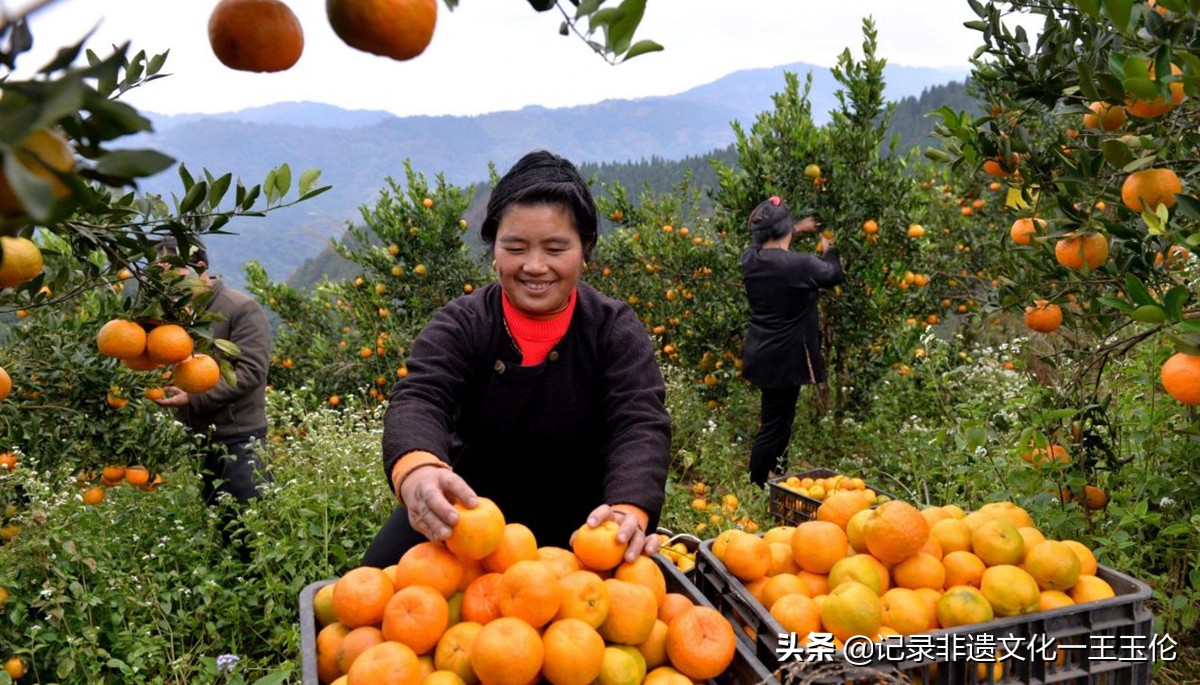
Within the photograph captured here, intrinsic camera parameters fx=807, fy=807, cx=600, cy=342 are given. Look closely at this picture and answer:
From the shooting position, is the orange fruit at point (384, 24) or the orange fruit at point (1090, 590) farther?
the orange fruit at point (1090, 590)

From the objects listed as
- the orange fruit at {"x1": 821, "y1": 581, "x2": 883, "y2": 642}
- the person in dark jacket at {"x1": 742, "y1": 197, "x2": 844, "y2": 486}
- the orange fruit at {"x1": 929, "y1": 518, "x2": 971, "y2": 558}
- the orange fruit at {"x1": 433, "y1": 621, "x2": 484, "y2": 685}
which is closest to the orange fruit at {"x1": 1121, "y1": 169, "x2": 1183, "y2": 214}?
the orange fruit at {"x1": 929, "y1": 518, "x2": 971, "y2": 558}

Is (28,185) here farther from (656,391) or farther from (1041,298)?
(1041,298)

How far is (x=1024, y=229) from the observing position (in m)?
2.73

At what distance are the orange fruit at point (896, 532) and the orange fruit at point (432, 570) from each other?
2.95 feet

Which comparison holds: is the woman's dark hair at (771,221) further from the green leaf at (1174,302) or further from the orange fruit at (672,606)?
the orange fruit at (672,606)

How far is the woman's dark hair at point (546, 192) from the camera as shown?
1982mm

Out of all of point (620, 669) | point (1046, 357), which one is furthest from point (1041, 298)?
point (620, 669)

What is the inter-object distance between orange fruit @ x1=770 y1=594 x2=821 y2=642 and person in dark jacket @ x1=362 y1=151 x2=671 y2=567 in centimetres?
35

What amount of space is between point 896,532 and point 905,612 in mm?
174

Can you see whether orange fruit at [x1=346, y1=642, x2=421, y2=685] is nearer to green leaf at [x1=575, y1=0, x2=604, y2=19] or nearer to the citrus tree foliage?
green leaf at [x1=575, y1=0, x2=604, y2=19]

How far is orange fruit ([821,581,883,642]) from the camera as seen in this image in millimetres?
1559

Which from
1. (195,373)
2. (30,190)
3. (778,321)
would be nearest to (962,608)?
(30,190)

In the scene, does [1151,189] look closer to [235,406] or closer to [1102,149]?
[1102,149]

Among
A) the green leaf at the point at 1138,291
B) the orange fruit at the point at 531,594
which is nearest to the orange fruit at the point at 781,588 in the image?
the orange fruit at the point at 531,594
